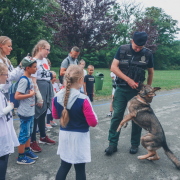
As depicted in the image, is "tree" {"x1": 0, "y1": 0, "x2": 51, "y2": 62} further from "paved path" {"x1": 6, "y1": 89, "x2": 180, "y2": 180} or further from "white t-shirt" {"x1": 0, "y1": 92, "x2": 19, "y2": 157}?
"white t-shirt" {"x1": 0, "y1": 92, "x2": 19, "y2": 157}

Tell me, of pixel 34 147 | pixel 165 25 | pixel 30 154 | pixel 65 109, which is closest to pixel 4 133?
pixel 65 109

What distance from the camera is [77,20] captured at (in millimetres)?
9984

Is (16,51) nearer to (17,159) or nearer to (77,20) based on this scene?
(77,20)

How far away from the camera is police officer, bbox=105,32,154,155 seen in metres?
3.45

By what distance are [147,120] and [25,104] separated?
7.28 feet

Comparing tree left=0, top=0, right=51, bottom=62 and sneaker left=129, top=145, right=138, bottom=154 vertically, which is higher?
tree left=0, top=0, right=51, bottom=62

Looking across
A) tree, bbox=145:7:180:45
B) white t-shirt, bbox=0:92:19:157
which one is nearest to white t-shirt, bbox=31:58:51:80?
white t-shirt, bbox=0:92:19:157

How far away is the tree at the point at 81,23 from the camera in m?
10.0

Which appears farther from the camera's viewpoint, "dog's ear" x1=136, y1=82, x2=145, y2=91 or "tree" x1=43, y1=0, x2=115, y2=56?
"tree" x1=43, y1=0, x2=115, y2=56

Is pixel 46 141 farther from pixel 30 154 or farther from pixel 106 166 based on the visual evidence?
pixel 106 166

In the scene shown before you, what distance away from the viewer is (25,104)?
311 centimetres

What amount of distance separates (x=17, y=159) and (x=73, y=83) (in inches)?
81.6

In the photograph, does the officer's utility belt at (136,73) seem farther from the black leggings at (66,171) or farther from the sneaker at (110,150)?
the black leggings at (66,171)

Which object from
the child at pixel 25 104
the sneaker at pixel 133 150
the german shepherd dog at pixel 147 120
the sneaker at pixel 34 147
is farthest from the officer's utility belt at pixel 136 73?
the sneaker at pixel 34 147
